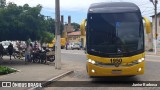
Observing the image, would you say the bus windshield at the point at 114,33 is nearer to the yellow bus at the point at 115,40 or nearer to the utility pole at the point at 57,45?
the yellow bus at the point at 115,40

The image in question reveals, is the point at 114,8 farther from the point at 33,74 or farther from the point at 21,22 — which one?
the point at 21,22

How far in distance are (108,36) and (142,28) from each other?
5.02 feet

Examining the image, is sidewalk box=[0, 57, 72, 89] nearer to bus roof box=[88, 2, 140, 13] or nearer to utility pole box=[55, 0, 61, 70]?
A: utility pole box=[55, 0, 61, 70]

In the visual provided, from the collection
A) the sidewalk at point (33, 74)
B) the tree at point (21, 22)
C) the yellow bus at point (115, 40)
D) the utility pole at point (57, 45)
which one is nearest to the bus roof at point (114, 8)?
the yellow bus at point (115, 40)

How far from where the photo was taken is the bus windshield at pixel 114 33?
1591cm

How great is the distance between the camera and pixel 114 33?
52.9ft

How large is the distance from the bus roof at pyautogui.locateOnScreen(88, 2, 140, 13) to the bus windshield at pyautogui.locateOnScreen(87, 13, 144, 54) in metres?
0.18

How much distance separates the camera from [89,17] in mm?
16406

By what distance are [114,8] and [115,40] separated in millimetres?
1480

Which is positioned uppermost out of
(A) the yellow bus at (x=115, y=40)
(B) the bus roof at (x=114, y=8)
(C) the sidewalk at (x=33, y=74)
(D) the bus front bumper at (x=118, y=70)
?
(B) the bus roof at (x=114, y=8)

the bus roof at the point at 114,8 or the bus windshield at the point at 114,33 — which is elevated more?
the bus roof at the point at 114,8

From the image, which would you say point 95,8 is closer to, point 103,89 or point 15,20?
point 103,89

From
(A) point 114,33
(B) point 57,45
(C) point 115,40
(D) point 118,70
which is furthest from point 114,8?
(B) point 57,45

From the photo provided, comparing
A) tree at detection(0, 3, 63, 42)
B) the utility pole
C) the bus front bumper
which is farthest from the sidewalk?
tree at detection(0, 3, 63, 42)
